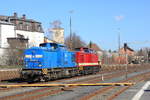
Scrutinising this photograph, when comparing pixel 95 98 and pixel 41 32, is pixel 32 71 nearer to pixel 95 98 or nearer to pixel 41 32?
pixel 95 98

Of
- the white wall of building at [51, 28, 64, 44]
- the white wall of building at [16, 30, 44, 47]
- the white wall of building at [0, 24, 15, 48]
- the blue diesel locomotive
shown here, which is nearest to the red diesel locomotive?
the blue diesel locomotive

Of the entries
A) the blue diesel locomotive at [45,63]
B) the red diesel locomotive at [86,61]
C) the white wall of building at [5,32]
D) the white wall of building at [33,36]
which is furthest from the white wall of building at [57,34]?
the blue diesel locomotive at [45,63]

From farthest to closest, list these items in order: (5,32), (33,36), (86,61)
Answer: (33,36) < (5,32) < (86,61)

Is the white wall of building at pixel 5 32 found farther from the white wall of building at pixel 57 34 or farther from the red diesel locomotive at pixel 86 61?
the red diesel locomotive at pixel 86 61

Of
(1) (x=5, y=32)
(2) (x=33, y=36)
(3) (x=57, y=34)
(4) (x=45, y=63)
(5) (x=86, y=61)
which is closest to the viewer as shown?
(4) (x=45, y=63)

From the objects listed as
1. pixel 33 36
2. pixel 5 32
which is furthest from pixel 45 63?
pixel 33 36

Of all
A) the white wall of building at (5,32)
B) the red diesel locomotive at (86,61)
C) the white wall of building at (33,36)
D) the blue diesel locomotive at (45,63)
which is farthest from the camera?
the white wall of building at (33,36)

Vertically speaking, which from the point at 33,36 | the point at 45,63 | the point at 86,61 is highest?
the point at 33,36

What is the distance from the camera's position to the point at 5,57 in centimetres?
6078

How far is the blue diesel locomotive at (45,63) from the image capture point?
2905cm

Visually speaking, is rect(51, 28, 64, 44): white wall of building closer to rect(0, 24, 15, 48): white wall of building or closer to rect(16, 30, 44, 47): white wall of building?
rect(16, 30, 44, 47): white wall of building

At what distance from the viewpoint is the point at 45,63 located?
29.8 m

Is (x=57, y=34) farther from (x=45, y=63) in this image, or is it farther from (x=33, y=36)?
(x=45, y=63)

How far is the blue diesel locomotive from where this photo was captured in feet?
95.3
